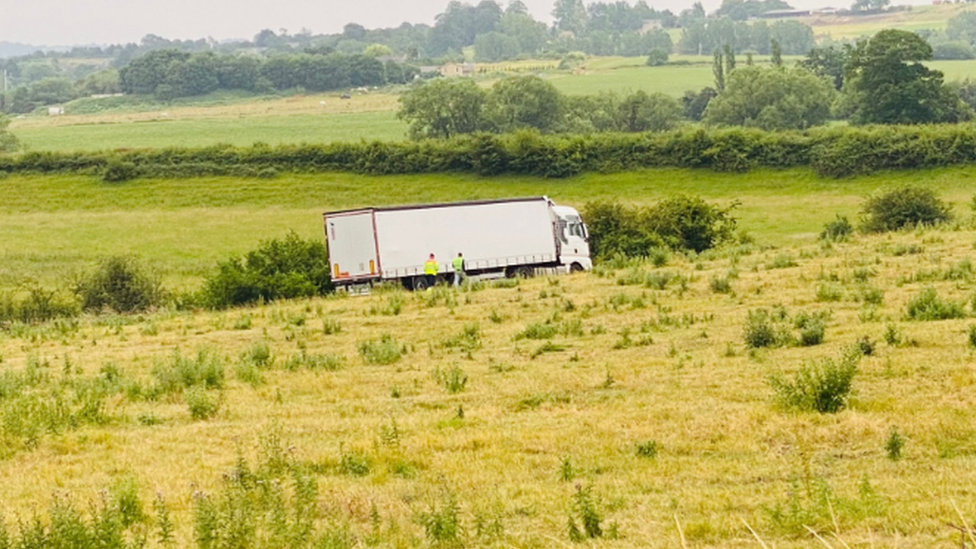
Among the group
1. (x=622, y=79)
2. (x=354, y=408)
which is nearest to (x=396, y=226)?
(x=354, y=408)

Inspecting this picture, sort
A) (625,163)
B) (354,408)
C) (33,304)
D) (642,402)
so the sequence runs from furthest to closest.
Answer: (625,163) → (33,304) → (354,408) → (642,402)

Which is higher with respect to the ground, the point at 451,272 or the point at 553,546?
the point at 553,546

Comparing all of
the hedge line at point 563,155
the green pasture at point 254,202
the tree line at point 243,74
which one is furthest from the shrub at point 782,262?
the tree line at point 243,74

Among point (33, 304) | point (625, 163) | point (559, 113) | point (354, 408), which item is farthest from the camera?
point (559, 113)

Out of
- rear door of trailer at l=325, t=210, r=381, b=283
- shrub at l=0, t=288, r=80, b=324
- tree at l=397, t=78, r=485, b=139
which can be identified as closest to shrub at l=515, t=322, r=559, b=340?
rear door of trailer at l=325, t=210, r=381, b=283

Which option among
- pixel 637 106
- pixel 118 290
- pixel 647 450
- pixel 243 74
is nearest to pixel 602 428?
pixel 647 450

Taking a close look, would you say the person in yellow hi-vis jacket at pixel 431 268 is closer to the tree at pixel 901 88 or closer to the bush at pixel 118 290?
the bush at pixel 118 290

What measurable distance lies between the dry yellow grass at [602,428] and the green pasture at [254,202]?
31370 mm

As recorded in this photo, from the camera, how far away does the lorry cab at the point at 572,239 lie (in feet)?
146

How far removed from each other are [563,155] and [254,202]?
18.4 metres

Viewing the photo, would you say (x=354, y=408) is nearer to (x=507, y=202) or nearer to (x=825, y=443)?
(x=825, y=443)

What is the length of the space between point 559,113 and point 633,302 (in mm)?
74695

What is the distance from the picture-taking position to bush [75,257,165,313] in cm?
4238

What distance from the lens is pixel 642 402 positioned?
15406mm
